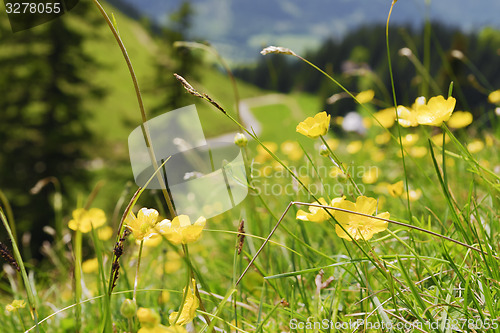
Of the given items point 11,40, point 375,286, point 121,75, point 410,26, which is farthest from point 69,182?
point 121,75

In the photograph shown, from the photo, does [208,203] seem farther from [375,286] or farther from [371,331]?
[371,331]

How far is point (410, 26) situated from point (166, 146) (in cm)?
1617

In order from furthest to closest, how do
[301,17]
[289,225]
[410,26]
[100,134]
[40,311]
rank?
[301,17], [410,26], [100,134], [289,225], [40,311]

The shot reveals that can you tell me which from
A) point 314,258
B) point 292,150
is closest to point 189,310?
point 314,258

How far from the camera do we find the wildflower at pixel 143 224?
569mm

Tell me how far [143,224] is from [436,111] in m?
0.57

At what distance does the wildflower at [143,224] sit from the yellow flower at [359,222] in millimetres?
302

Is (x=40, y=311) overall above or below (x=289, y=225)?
below

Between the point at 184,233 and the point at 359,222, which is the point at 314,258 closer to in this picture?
the point at 359,222

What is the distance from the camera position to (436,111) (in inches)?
28.0

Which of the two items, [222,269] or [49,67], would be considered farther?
[49,67]

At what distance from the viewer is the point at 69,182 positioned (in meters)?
9.18

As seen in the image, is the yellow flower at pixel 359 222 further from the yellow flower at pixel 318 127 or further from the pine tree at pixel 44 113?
the pine tree at pixel 44 113

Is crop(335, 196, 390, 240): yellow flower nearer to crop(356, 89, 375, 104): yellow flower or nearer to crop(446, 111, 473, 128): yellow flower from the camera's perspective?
crop(446, 111, 473, 128): yellow flower
